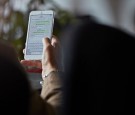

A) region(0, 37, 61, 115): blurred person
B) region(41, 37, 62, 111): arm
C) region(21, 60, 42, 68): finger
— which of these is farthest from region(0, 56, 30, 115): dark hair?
region(21, 60, 42, 68): finger

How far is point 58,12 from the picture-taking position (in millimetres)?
2895

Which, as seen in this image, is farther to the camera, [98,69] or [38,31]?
[38,31]

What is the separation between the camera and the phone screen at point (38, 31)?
1.46 meters

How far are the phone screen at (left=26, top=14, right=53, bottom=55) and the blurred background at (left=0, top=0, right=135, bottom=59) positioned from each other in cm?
30

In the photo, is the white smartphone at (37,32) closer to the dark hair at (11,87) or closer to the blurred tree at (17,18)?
the dark hair at (11,87)

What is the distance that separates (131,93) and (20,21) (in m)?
1.93

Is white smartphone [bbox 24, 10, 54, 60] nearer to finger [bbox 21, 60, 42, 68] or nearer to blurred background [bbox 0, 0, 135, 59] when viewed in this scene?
finger [bbox 21, 60, 42, 68]

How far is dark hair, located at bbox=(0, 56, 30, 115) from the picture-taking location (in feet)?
2.48

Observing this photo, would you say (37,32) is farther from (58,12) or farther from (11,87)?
(58,12)

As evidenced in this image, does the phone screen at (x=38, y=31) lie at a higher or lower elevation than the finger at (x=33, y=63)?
higher

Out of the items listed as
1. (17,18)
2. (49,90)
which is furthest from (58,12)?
(49,90)

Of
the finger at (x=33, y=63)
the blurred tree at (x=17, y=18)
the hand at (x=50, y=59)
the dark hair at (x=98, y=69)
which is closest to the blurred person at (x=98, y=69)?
the dark hair at (x=98, y=69)

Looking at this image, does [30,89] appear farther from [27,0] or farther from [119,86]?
[27,0]

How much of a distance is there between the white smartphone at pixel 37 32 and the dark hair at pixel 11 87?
0.66 m
